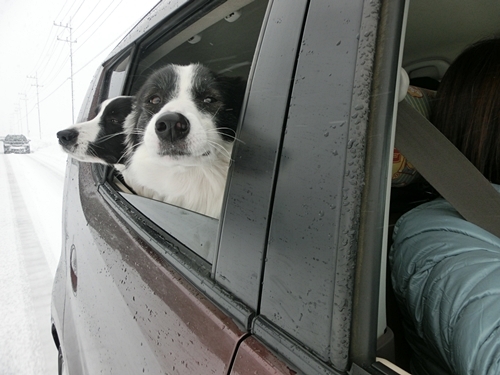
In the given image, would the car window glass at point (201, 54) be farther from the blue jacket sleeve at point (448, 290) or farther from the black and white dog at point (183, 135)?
the blue jacket sleeve at point (448, 290)

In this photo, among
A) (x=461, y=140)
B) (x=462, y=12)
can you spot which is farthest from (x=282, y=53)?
(x=462, y=12)

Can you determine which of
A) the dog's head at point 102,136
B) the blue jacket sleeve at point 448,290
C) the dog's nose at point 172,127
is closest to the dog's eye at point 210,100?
the dog's nose at point 172,127

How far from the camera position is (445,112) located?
112 centimetres

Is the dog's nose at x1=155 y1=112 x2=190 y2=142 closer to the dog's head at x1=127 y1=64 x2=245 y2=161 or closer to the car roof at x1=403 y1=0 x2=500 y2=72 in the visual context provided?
the dog's head at x1=127 y1=64 x2=245 y2=161

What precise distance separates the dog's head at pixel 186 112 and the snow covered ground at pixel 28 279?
190 centimetres

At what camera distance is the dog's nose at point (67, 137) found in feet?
5.37

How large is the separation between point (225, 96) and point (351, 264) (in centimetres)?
107

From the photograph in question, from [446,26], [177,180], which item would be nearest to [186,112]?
[177,180]

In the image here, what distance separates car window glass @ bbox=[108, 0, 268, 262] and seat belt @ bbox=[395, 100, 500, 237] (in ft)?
1.47

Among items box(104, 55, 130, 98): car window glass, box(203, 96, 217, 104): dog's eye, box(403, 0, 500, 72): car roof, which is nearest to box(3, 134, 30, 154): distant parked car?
box(104, 55, 130, 98): car window glass

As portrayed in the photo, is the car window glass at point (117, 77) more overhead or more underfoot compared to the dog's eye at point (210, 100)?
more overhead

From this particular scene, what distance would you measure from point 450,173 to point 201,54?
45.3 inches

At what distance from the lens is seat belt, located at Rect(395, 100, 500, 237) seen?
2.49 ft

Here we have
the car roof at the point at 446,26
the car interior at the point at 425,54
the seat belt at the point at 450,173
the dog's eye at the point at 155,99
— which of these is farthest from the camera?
the dog's eye at the point at 155,99
